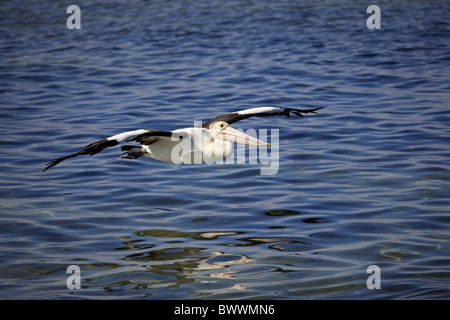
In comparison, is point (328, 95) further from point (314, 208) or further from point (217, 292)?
point (217, 292)

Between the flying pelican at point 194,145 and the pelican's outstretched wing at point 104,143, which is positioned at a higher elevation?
the pelican's outstretched wing at point 104,143

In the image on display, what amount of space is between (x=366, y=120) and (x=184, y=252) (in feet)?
20.6

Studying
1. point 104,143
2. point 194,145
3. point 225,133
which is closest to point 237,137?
point 225,133

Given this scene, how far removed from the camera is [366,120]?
12.7 metres

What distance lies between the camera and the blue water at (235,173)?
7.37 metres


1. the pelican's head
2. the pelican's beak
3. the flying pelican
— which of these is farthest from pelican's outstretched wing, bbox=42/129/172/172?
the pelican's beak

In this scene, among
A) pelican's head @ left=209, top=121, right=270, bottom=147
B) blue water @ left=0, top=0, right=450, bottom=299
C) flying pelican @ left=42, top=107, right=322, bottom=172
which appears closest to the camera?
blue water @ left=0, top=0, right=450, bottom=299

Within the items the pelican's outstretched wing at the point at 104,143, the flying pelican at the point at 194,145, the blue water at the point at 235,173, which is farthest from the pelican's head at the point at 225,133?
the pelican's outstretched wing at the point at 104,143

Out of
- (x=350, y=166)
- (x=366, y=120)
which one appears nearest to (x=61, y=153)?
(x=350, y=166)

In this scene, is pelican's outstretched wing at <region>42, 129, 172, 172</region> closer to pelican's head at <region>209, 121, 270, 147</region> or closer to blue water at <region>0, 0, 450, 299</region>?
blue water at <region>0, 0, 450, 299</region>

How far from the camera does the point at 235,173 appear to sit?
10.6 metres

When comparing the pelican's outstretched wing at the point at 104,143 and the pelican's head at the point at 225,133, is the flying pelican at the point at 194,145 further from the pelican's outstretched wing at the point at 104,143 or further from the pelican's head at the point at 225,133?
the pelican's outstretched wing at the point at 104,143

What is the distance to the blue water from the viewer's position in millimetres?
7367

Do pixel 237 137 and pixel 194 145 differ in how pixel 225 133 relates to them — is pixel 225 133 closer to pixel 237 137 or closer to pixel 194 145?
pixel 237 137
